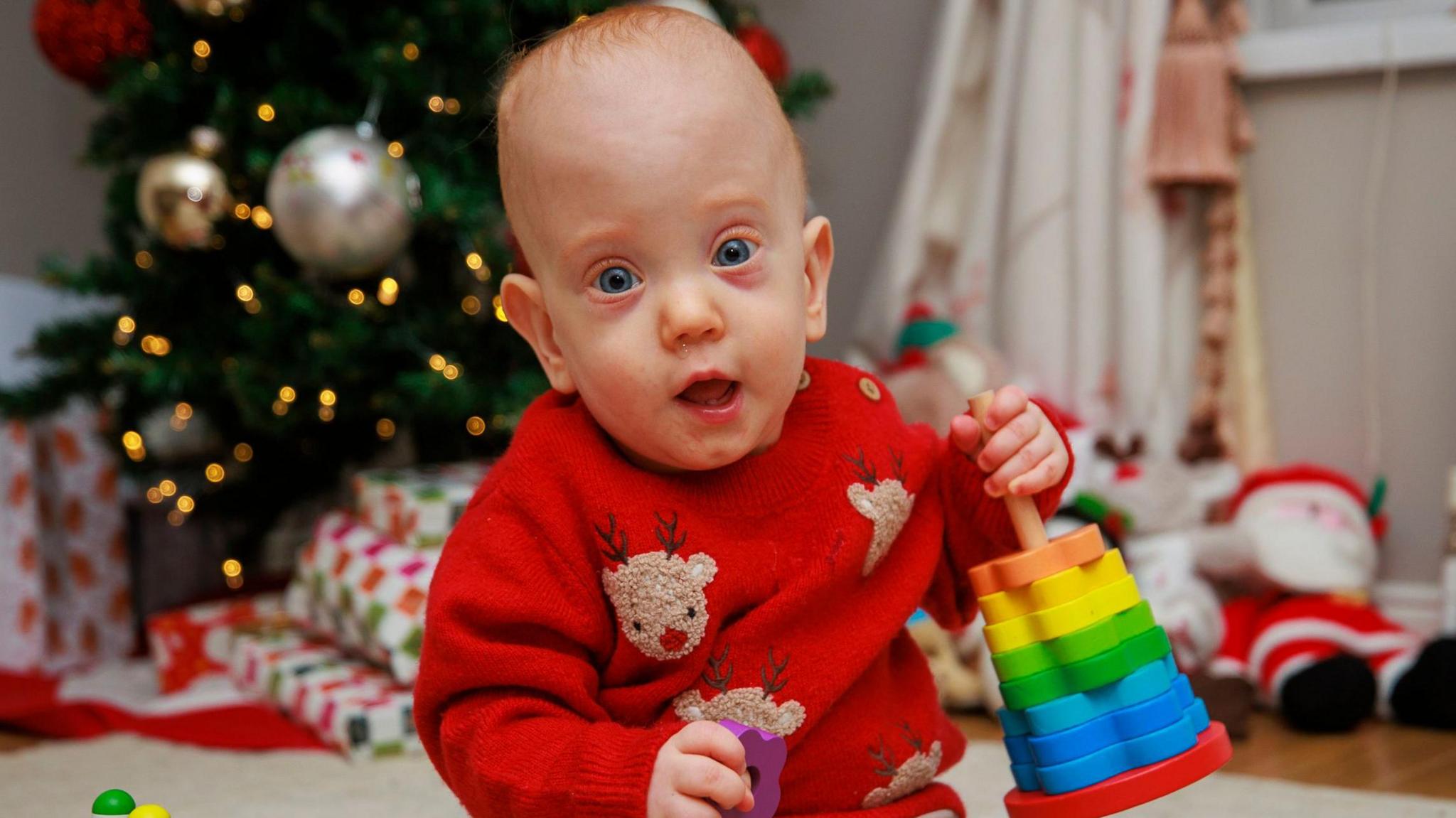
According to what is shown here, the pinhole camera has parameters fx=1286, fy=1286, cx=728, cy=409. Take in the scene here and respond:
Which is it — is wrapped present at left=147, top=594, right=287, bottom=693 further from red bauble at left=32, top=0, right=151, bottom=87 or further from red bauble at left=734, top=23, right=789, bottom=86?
red bauble at left=734, top=23, right=789, bottom=86

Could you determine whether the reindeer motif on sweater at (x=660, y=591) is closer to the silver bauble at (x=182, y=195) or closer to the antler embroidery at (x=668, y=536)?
the antler embroidery at (x=668, y=536)

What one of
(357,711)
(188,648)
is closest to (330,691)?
(357,711)

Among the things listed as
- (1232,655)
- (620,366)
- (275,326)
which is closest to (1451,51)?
(1232,655)

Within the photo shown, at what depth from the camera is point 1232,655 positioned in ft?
5.01

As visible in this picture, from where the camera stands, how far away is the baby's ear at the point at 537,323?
30.9 inches

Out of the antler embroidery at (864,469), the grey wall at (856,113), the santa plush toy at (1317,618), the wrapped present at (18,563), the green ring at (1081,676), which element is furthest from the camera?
the grey wall at (856,113)

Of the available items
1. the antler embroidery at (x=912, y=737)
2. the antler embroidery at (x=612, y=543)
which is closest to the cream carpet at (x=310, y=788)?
the antler embroidery at (x=912, y=737)

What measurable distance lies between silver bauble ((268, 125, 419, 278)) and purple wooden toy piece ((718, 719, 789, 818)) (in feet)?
3.46

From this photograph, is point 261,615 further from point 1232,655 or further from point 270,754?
point 1232,655

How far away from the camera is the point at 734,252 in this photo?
0.72 m

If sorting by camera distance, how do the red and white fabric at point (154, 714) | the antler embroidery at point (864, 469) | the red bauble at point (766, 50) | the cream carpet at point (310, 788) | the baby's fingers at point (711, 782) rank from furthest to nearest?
1. the red bauble at point (766, 50)
2. the red and white fabric at point (154, 714)
3. the cream carpet at point (310, 788)
4. the antler embroidery at point (864, 469)
5. the baby's fingers at point (711, 782)

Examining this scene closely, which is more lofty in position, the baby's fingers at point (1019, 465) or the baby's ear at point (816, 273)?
the baby's ear at point (816, 273)

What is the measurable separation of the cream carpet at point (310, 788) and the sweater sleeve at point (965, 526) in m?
0.32

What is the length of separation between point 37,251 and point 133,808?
1682mm
